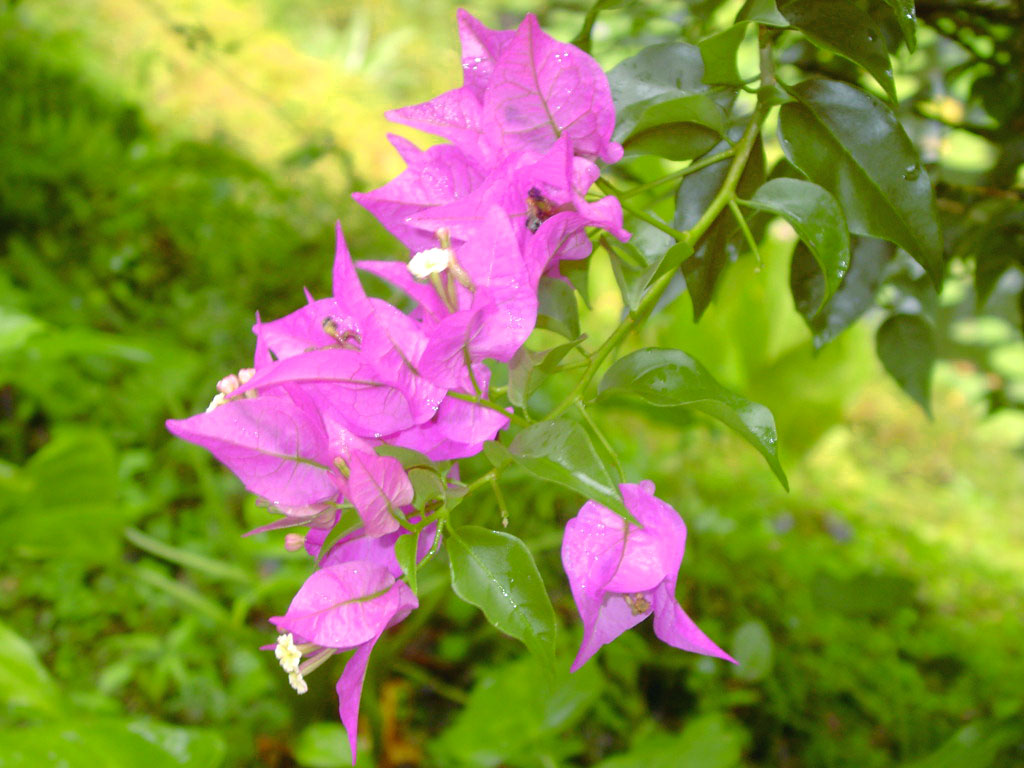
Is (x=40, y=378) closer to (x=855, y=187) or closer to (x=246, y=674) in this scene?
(x=246, y=674)

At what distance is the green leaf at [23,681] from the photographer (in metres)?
0.70

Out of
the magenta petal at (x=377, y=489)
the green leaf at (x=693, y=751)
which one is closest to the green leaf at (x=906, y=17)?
the magenta petal at (x=377, y=489)

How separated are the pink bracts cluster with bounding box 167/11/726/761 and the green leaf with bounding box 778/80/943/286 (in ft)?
0.28

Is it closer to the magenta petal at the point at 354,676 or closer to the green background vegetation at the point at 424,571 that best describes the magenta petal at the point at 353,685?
the magenta petal at the point at 354,676

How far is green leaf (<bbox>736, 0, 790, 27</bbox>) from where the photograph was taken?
25 centimetres

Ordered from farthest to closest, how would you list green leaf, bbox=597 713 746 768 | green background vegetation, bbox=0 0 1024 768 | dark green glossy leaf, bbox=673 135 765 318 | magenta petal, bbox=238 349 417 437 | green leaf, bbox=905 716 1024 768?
green background vegetation, bbox=0 0 1024 768 < green leaf, bbox=597 713 746 768 < green leaf, bbox=905 716 1024 768 < dark green glossy leaf, bbox=673 135 765 318 < magenta petal, bbox=238 349 417 437

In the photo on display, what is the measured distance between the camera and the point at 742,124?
404 millimetres

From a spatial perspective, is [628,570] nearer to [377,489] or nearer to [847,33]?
[377,489]

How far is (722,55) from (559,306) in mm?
120

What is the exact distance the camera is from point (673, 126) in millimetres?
314

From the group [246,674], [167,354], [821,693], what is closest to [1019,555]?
[821,693]

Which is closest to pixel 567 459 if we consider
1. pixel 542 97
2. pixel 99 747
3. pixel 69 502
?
pixel 542 97

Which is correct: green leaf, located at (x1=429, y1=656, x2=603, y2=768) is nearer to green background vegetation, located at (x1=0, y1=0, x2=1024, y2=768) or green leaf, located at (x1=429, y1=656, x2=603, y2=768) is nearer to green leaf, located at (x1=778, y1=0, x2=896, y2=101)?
green background vegetation, located at (x1=0, y1=0, x2=1024, y2=768)

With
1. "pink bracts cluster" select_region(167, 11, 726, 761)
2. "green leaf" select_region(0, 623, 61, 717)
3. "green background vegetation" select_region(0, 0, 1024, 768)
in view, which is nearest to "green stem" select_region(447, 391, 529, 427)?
"pink bracts cluster" select_region(167, 11, 726, 761)
